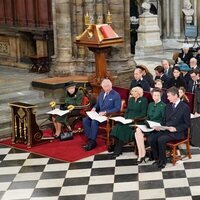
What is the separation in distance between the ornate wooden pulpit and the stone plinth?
12.7m

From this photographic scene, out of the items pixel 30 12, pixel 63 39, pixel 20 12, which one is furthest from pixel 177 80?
pixel 20 12

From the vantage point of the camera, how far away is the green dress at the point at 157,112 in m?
9.32

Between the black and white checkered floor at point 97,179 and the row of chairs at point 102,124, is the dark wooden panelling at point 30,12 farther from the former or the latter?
the black and white checkered floor at point 97,179

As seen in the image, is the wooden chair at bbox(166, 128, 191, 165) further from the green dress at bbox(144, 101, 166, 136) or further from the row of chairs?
the green dress at bbox(144, 101, 166, 136)

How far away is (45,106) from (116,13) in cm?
283

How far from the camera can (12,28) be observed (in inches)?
667

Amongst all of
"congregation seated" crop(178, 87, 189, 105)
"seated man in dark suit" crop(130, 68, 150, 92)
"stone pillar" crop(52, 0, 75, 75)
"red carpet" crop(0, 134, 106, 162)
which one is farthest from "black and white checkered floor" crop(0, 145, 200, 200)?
"stone pillar" crop(52, 0, 75, 75)

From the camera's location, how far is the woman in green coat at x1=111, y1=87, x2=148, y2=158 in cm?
970

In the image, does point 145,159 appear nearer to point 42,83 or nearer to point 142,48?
point 42,83

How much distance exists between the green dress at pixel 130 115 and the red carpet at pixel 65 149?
1.99ft

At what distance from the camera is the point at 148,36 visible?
910 inches

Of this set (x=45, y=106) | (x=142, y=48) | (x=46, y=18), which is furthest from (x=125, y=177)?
(x=142, y=48)

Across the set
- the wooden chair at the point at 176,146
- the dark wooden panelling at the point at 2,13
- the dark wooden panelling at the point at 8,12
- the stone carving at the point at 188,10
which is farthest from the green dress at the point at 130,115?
the stone carving at the point at 188,10

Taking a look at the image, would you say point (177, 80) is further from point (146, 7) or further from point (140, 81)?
point (146, 7)
